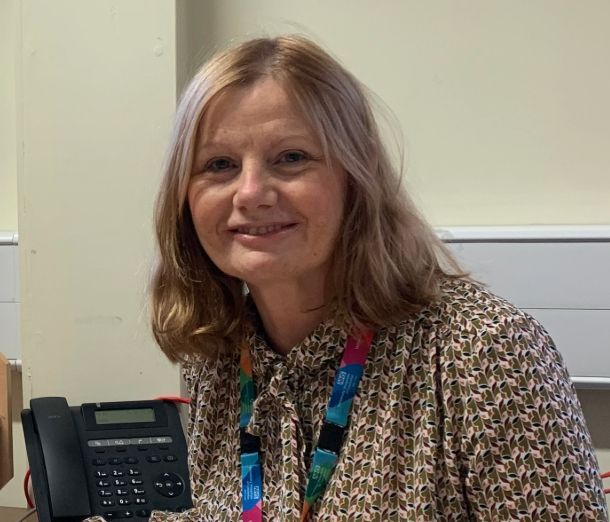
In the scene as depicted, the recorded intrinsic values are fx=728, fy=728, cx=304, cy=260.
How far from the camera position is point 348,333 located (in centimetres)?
89

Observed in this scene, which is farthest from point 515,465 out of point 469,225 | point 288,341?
point 469,225

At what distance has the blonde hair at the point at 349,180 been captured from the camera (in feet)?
2.83

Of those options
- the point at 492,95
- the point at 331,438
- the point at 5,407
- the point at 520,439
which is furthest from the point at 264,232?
the point at 492,95

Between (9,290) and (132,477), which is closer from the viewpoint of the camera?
(132,477)

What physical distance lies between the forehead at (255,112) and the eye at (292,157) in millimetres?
24

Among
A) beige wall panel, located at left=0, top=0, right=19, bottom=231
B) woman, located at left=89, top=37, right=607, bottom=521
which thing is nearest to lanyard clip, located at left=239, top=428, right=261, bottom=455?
woman, located at left=89, top=37, right=607, bottom=521

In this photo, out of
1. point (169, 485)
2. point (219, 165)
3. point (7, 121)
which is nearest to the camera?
point (219, 165)

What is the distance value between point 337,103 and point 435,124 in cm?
67

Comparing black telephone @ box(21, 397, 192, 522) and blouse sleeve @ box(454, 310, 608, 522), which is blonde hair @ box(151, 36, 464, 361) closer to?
blouse sleeve @ box(454, 310, 608, 522)

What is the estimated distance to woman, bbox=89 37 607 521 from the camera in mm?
785

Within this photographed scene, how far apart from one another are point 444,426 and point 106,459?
60cm

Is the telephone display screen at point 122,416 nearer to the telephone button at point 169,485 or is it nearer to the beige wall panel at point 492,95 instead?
the telephone button at point 169,485

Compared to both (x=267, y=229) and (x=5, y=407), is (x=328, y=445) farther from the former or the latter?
(x=5, y=407)

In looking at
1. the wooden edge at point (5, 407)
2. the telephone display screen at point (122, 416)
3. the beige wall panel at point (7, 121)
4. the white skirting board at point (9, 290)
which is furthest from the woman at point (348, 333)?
the beige wall panel at point (7, 121)
